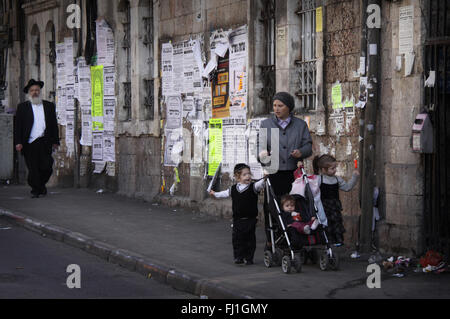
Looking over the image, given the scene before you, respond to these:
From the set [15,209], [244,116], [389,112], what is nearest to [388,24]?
[389,112]

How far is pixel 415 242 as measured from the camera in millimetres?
9750

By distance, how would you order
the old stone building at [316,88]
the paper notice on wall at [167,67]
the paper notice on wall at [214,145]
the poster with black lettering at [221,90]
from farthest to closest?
1. the paper notice on wall at [167,67]
2. the paper notice on wall at [214,145]
3. the poster with black lettering at [221,90]
4. the old stone building at [316,88]

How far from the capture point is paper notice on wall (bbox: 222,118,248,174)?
13648mm

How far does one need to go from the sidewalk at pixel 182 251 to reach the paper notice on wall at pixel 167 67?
215 centimetres

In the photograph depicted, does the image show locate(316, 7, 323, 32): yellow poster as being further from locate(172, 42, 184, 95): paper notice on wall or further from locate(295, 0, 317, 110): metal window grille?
locate(172, 42, 184, 95): paper notice on wall

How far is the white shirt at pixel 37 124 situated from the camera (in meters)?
17.0

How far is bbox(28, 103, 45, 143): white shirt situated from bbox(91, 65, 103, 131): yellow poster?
1917 millimetres

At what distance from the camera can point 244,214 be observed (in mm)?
9570

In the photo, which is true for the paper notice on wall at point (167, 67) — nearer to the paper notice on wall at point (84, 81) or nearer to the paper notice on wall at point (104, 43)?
the paper notice on wall at point (104, 43)

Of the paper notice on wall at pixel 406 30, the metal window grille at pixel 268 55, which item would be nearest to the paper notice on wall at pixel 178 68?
the metal window grille at pixel 268 55

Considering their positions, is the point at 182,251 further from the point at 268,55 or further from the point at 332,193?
the point at 268,55

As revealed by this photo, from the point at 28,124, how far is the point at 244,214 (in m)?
8.52

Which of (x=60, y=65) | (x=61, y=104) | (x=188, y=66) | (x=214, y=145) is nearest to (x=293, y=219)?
(x=214, y=145)

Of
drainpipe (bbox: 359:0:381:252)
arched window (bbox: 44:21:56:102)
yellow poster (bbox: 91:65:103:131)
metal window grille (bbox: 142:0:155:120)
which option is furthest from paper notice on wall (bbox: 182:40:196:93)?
arched window (bbox: 44:21:56:102)
